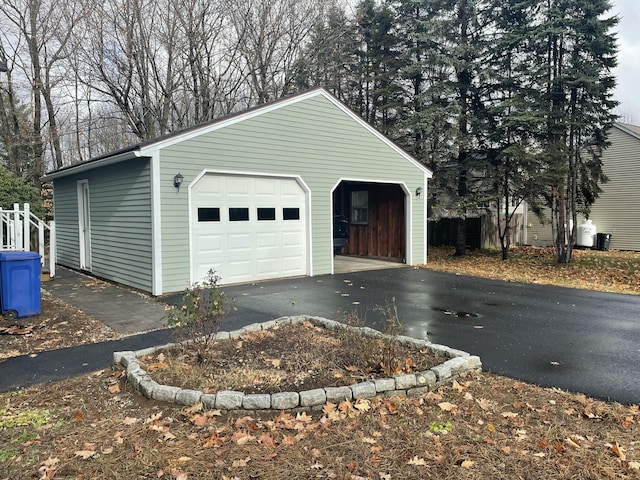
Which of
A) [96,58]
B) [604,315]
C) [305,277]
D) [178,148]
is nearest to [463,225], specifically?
[305,277]

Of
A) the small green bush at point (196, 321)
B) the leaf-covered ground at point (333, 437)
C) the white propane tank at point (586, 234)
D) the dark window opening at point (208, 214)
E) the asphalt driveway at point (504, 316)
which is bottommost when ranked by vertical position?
the leaf-covered ground at point (333, 437)

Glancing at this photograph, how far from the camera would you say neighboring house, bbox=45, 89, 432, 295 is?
878 cm

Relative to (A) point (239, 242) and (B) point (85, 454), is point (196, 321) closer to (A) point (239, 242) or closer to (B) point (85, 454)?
(B) point (85, 454)

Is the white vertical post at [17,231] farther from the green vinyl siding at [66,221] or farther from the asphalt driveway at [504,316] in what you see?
the green vinyl siding at [66,221]

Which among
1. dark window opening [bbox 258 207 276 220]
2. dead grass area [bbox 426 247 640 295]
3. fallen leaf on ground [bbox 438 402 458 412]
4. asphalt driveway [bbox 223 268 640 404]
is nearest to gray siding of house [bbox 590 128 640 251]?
dead grass area [bbox 426 247 640 295]

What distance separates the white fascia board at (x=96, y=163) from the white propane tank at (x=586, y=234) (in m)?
18.2

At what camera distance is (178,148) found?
879 centimetres

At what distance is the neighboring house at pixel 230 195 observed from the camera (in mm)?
8781

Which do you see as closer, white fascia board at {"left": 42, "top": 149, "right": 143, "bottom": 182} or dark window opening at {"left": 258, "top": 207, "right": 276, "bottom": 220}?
white fascia board at {"left": 42, "top": 149, "right": 143, "bottom": 182}

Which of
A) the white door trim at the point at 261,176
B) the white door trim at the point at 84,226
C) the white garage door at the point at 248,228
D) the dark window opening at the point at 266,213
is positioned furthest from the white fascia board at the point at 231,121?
the white door trim at the point at 84,226

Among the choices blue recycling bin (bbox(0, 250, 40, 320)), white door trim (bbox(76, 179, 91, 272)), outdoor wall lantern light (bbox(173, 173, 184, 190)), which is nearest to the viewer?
blue recycling bin (bbox(0, 250, 40, 320))

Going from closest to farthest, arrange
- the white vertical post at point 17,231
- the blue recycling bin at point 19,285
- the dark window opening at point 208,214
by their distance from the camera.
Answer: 1. the blue recycling bin at point 19,285
2. the white vertical post at point 17,231
3. the dark window opening at point 208,214

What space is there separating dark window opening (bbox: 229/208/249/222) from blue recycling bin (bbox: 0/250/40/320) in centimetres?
394

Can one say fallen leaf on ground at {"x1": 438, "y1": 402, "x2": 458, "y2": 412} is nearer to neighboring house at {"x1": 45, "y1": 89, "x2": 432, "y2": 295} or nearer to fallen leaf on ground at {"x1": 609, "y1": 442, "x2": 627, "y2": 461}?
fallen leaf on ground at {"x1": 609, "y1": 442, "x2": 627, "y2": 461}
